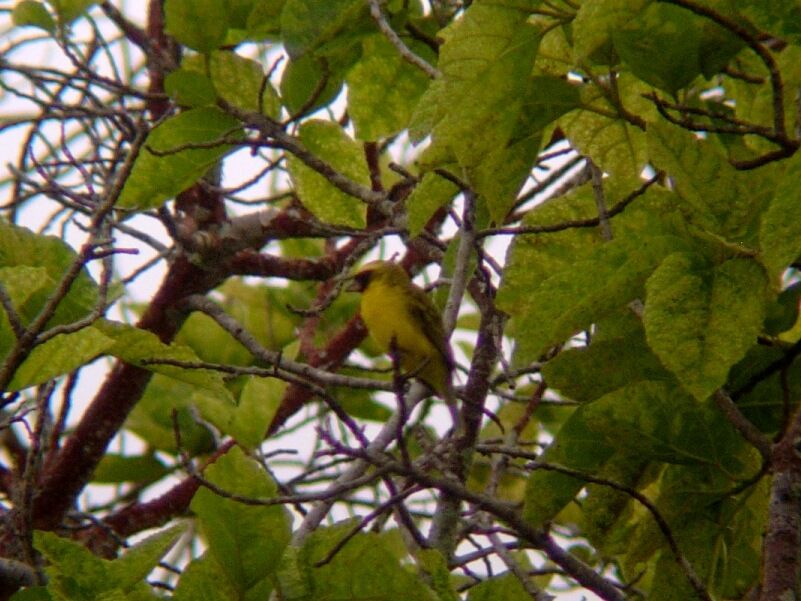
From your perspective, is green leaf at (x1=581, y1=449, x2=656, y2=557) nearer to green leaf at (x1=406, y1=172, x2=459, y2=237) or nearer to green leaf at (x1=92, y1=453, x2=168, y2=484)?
green leaf at (x1=406, y1=172, x2=459, y2=237)

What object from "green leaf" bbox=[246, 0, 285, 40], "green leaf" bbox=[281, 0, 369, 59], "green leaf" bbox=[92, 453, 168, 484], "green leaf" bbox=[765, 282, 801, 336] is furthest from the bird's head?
"green leaf" bbox=[765, 282, 801, 336]

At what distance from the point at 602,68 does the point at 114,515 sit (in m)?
2.07

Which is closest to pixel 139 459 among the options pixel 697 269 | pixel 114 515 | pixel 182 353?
pixel 114 515

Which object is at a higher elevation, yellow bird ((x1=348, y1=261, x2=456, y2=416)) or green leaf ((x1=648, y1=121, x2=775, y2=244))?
yellow bird ((x1=348, y1=261, x2=456, y2=416))

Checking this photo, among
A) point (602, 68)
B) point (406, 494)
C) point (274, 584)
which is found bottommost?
point (274, 584)

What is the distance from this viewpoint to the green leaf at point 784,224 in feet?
4.29

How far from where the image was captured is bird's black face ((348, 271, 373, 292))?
3.83 metres

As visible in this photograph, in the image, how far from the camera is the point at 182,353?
2.07 metres

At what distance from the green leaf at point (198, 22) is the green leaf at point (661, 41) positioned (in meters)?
0.88

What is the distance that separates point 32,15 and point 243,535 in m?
1.90

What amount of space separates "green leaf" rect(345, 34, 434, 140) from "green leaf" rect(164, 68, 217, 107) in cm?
27

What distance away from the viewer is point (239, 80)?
2408 millimetres

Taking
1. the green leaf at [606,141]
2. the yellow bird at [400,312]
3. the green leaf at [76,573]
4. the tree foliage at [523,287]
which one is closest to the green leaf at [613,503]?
the tree foliage at [523,287]

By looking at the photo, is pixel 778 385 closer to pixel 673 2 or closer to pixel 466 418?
pixel 466 418
